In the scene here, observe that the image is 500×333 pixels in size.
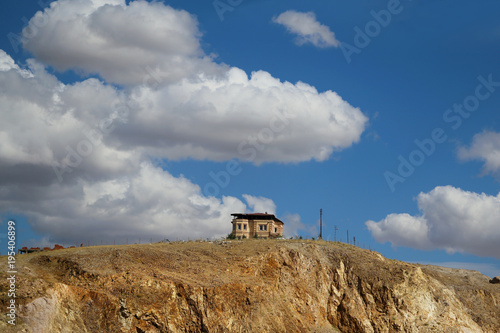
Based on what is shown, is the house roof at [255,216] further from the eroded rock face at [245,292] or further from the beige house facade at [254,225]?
the eroded rock face at [245,292]

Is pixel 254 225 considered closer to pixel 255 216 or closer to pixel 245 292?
pixel 255 216

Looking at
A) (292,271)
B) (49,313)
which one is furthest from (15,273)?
(292,271)

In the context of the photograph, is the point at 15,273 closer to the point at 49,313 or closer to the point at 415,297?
the point at 49,313

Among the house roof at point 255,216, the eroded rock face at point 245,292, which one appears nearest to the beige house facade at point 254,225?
the house roof at point 255,216

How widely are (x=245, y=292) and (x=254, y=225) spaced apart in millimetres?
37166

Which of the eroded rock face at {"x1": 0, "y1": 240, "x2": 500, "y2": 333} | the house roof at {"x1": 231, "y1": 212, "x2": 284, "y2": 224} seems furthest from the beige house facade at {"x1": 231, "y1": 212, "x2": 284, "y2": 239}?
the eroded rock face at {"x1": 0, "y1": 240, "x2": 500, "y2": 333}

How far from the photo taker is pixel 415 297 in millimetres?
71312

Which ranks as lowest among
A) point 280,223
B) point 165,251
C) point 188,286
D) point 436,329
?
point 436,329

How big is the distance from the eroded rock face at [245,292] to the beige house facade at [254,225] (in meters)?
17.6

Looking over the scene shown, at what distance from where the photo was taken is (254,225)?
3819 inches

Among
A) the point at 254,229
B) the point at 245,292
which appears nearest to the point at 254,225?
the point at 254,229

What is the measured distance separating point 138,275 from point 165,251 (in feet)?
32.1

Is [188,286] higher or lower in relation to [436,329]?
higher

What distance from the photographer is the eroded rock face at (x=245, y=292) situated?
163 feet
